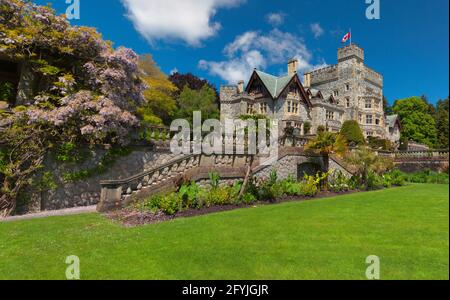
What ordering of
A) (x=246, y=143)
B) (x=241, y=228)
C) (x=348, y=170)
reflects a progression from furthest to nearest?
(x=348, y=170) → (x=246, y=143) → (x=241, y=228)

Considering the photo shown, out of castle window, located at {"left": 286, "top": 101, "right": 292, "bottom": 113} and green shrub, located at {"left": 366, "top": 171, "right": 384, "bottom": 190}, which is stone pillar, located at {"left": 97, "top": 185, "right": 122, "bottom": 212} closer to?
green shrub, located at {"left": 366, "top": 171, "right": 384, "bottom": 190}

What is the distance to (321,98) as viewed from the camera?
4125 cm

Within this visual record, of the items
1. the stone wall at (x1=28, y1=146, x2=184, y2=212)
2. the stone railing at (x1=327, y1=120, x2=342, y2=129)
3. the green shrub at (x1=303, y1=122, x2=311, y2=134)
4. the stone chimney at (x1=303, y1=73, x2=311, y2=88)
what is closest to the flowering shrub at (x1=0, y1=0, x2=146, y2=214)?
the stone wall at (x1=28, y1=146, x2=184, y2=212)

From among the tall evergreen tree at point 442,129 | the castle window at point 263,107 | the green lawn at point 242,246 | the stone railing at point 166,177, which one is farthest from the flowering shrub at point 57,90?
the tall evergreen tree at point 442,129

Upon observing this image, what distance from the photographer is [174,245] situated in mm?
5414

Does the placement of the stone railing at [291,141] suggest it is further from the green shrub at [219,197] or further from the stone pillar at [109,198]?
the stone pillar at [109,198]

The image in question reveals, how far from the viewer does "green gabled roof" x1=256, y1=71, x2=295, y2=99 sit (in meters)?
36.1

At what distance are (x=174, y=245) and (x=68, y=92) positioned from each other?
10075 mm

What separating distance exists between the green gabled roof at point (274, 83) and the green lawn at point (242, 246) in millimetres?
29350

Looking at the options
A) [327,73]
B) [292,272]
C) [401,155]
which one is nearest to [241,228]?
[292,272]

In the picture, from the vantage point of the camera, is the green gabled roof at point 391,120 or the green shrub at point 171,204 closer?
the green shrub at point 171,204

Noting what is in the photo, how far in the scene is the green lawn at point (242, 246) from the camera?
4.10 meters

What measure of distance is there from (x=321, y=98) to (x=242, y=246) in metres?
39.9

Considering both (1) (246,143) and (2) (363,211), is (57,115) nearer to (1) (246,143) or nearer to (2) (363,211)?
(1) (246,143)
